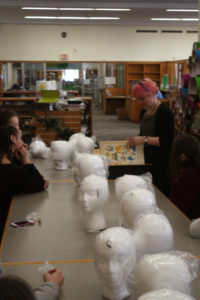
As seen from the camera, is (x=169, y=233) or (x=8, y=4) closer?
(x=169, y=233)

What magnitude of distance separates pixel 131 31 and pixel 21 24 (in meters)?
4.13

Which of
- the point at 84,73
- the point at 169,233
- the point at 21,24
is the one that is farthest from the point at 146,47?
the point at 169,233

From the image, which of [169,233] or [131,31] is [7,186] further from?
[131,31]

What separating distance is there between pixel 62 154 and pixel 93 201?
1348 millimetres

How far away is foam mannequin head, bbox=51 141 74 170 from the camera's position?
313cm

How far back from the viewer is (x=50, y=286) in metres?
1.31

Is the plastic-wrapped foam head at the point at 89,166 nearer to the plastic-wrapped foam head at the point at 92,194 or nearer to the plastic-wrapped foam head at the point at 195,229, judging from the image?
the plastic-wrapped foam head at the point at 92,194

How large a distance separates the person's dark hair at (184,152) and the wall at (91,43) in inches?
484

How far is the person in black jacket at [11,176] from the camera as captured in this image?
7.99 ft

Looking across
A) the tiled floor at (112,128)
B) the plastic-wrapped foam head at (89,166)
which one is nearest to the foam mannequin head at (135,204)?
the plastic-wrapped foam head at (89,166)

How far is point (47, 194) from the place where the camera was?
258 cm

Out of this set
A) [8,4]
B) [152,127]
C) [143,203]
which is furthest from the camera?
[8,4]

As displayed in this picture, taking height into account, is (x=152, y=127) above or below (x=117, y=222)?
above

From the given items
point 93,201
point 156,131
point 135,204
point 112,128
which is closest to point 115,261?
point 135,204
